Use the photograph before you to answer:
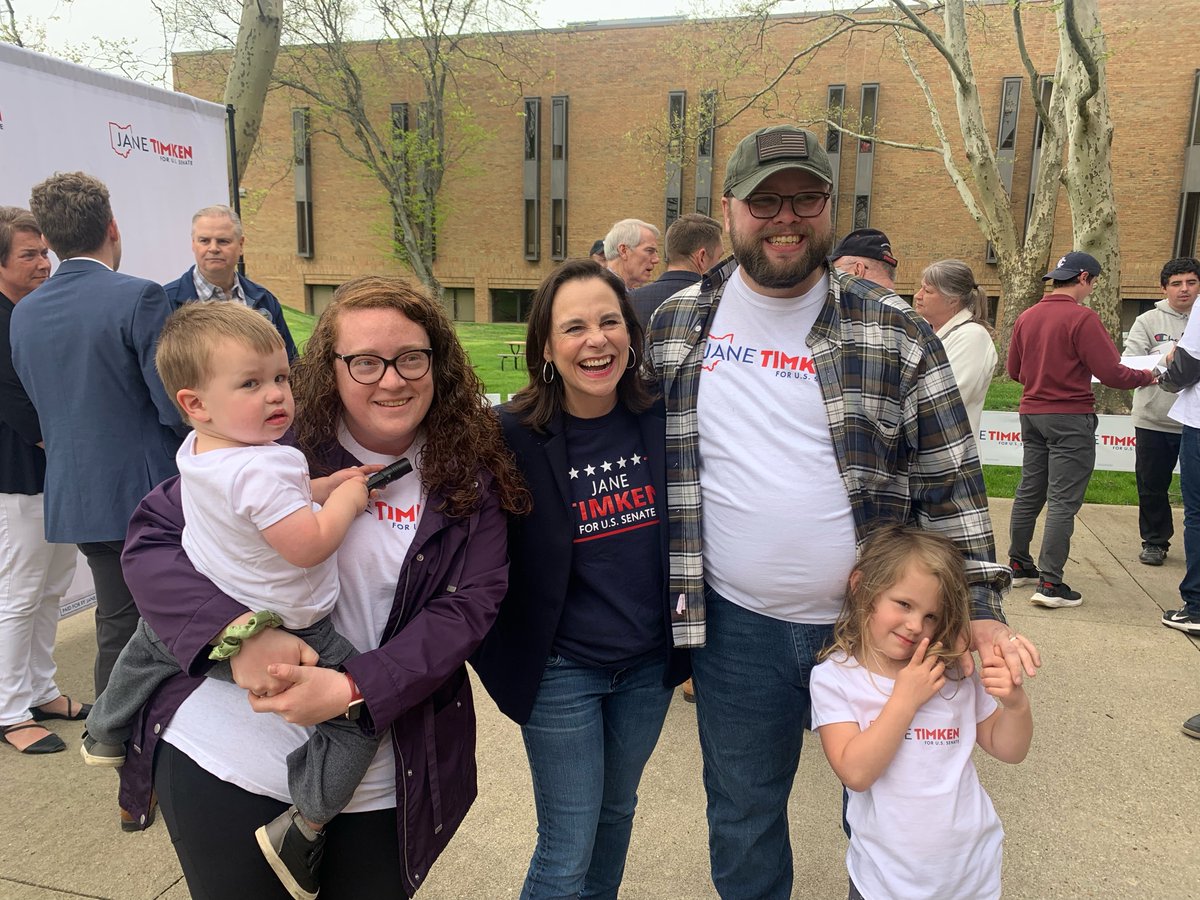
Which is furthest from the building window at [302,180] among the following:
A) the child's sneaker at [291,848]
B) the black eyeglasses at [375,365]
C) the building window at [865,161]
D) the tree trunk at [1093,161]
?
the child's sneaker at [291,848]

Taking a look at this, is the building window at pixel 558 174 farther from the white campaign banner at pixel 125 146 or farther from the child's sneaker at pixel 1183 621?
the child's sneaker at pixel 1183 621

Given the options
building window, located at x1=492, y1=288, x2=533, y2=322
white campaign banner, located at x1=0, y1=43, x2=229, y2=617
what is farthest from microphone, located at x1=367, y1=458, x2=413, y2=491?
building window, located at x1=492, y1=288, x2=533, y2=322

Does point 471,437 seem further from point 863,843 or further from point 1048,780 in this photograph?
point 1048,780

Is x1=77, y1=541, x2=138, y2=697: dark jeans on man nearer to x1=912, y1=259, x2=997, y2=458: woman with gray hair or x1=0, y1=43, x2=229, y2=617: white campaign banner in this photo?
x1=0, y1=43, x2=229, y2=617: white campaign banner

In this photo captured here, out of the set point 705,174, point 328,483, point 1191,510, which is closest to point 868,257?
point 1191,510

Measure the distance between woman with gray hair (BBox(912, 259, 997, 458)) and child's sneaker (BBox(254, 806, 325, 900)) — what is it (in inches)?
144

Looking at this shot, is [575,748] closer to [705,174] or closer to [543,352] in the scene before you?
[543,352]

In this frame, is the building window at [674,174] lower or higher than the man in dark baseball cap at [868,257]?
higher

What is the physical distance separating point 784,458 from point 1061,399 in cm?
418

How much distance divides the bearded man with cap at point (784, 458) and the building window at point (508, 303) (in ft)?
91.5

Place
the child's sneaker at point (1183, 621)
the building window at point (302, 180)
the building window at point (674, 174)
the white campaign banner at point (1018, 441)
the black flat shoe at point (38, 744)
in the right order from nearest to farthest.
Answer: the black flat shoe at point (38, 744)
the child's sneaker at point (1183, 621)
the white campaign banner at point (1018, 441)
the building window at point (674, 174)
the building window at point (302, 180)

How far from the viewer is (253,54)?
332 inches

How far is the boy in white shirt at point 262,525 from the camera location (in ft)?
4.55

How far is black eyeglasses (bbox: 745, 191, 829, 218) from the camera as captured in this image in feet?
6.21
